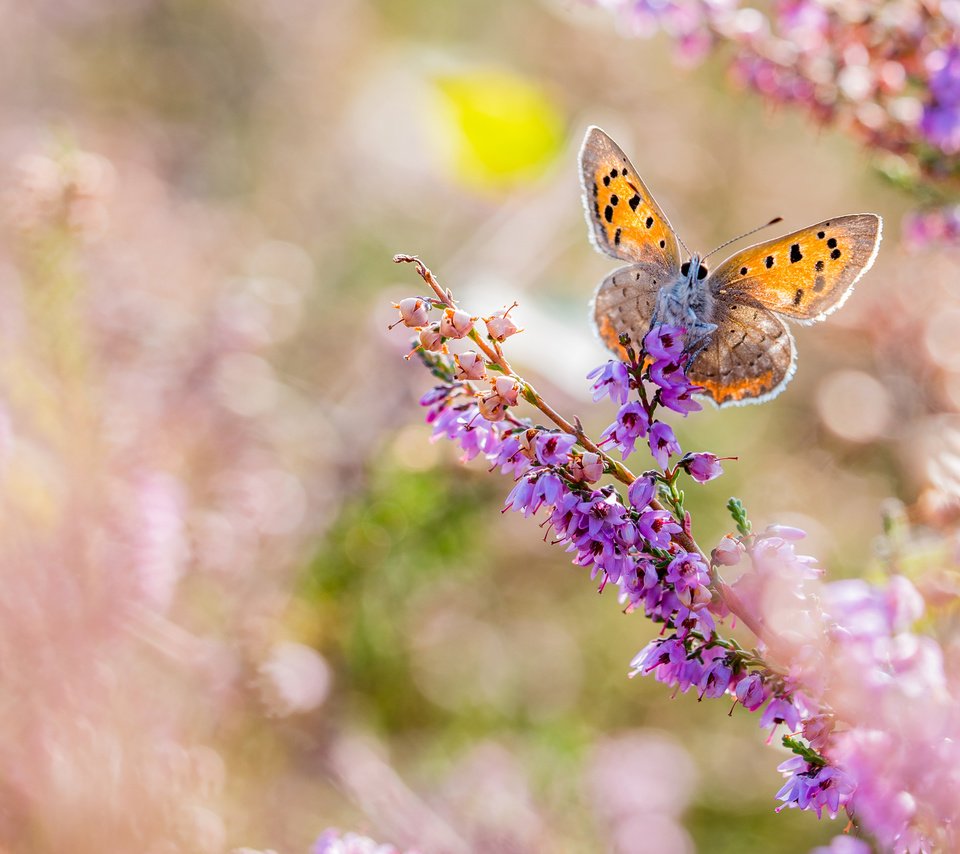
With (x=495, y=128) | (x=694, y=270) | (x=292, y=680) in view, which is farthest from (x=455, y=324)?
(x=495, y=128)

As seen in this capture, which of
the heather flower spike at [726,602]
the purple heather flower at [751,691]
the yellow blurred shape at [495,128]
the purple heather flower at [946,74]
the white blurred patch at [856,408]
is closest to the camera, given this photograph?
the heather flower spike at [726,602]

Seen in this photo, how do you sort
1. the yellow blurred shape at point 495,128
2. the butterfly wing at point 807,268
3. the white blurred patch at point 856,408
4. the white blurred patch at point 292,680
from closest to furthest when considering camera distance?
the butterfly wing at point 807,268 → the white blurred patch at point 292,680 → the white blurred patch at point 856,408 → the yellow blurred shape at point 495,128

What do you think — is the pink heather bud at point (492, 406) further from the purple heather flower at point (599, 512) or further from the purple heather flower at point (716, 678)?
the purple heather flower at point (716, 678)

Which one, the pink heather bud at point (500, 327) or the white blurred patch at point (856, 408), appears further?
the white blurred patch at point (856, 408)

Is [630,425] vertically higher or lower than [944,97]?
lower

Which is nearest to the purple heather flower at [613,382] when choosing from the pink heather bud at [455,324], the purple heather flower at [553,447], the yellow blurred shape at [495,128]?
the purple heather flower at [553,447]

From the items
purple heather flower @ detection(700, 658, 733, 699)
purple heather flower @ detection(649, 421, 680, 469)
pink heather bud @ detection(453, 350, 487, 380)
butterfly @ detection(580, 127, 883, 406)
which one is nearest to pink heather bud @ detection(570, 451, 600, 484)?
purple heather flower @ detection(649, 421, 680, 469)

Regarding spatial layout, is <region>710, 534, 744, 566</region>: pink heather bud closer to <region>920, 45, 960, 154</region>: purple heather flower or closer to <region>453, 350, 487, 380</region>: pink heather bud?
<region>453, 350, 487, 380</region>: pink heather bud

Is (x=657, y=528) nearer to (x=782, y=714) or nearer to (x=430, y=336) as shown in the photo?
(x=782, y=714)
